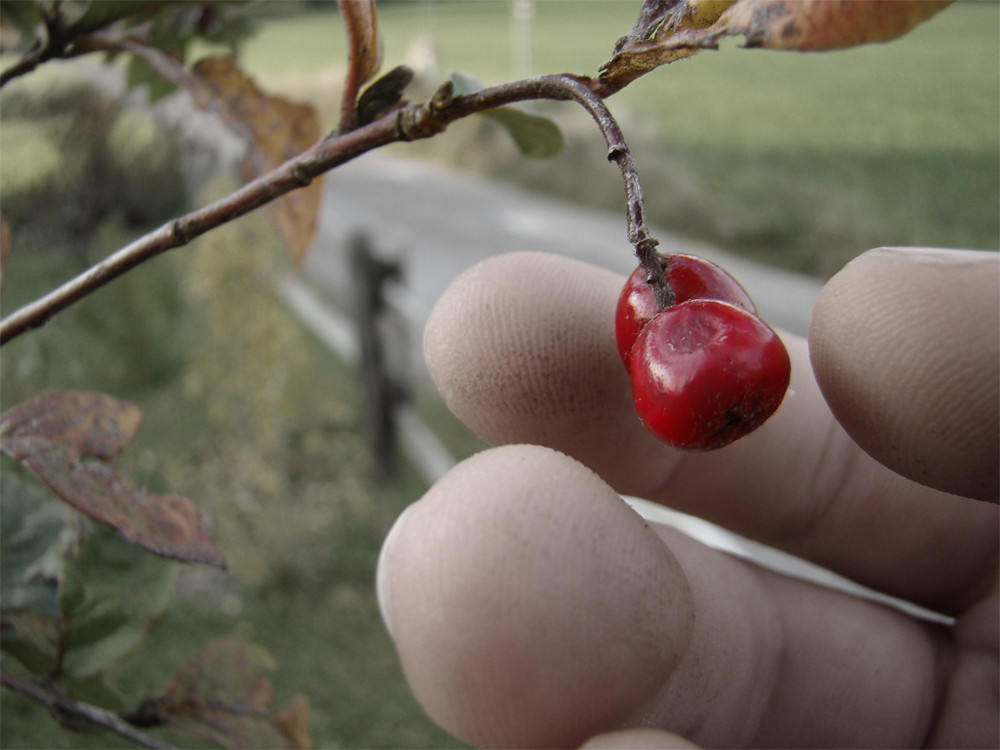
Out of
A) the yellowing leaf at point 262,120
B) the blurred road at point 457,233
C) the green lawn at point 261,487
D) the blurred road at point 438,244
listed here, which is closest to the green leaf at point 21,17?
the yellowing leaf at point 262,120

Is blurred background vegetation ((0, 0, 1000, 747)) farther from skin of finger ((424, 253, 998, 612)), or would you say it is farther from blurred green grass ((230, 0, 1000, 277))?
skin of finger ((424, 253, 998, 612))

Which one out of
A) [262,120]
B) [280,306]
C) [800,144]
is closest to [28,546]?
[262,120]

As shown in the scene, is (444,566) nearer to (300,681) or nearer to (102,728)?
(102,728)

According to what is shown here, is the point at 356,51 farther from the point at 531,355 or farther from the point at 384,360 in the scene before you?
the point at 384,360

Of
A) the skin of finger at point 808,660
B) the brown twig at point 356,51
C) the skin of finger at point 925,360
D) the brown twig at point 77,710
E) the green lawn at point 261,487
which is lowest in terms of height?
the green lawn at point 261,487

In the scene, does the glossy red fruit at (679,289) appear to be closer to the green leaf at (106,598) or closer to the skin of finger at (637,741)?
the skin of finger at (637,741)
